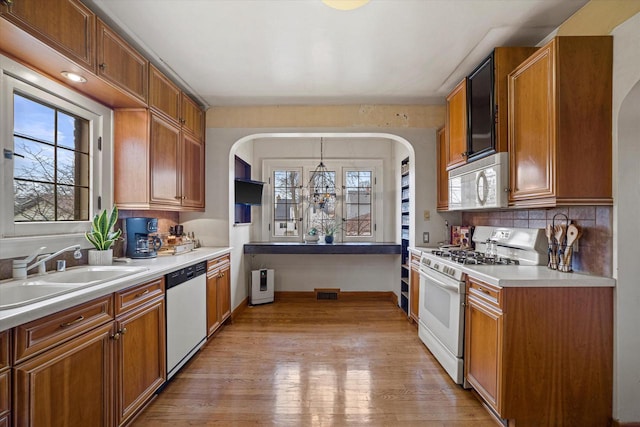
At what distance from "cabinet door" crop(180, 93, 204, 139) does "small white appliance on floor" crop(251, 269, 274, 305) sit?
1.99 m

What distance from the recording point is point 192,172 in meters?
3.24

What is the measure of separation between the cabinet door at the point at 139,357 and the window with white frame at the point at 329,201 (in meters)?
2.70

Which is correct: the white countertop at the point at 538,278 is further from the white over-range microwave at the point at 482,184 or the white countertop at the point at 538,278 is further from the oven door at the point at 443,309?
the white over-range microwave at the point at 482,184

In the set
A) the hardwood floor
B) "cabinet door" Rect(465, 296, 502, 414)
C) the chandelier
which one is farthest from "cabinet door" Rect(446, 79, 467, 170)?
the chandelier

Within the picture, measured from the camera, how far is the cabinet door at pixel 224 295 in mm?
3180

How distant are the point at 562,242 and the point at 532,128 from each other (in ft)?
2.53

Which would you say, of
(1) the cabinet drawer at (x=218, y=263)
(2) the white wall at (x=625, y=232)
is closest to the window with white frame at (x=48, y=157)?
(1) the cabinet drawer at (x=218, y=263)

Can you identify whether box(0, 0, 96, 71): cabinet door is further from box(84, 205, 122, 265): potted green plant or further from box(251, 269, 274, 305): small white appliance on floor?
box(251, 269, 274, 305): small white appliance on floor

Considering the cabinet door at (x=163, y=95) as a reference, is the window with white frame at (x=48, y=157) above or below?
below

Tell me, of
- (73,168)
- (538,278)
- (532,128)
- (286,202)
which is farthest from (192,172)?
(538,278)

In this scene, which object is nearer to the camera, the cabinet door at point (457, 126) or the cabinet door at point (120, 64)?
the cabinet door at point (120, 64)

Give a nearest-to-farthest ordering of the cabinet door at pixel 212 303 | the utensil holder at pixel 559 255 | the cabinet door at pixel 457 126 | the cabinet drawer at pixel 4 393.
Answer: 1. the cabinet drawer at pixel 4 393
2. the utensil holder at pixel 559 255
3. the cabinet door at pixel 457 126
4. the cabinet door at pixel 212 303

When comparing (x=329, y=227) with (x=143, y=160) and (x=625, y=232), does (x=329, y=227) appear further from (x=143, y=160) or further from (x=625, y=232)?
(x=625, y=232)

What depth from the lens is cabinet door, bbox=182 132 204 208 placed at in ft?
9.97
